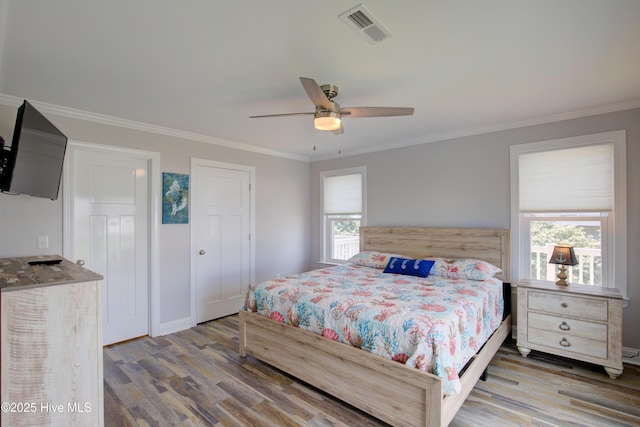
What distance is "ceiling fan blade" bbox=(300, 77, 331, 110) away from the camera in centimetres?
185

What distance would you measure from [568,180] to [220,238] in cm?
419

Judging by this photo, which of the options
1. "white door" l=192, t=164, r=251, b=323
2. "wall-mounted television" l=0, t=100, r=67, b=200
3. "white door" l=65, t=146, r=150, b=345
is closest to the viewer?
"wall-mounted television" l=0, t=100, r=67, b=200

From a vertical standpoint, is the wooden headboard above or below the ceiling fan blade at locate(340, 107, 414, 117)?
below

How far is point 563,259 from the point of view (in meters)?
2.94

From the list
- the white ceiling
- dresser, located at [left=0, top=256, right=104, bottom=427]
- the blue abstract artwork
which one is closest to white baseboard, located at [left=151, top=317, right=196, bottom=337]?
the blue abstract artwork

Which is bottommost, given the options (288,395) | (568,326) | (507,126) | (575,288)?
(288,395)

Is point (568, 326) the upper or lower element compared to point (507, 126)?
lower

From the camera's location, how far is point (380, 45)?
6.24 feet

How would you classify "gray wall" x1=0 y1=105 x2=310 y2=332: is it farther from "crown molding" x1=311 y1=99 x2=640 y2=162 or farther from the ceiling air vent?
the ceiling air vent

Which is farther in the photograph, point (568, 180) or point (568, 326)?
point (568, 180)

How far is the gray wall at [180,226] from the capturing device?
2.75 meters

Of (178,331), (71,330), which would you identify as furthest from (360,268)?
(71,330)

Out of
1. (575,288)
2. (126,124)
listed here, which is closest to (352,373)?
(575,288)

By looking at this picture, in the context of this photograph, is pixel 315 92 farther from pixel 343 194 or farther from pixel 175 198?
pixel 343 194
